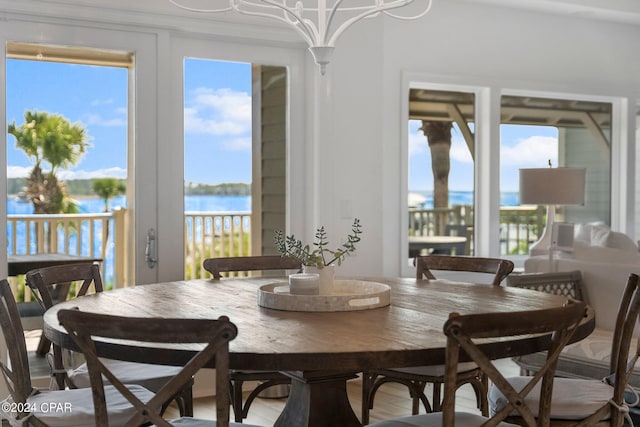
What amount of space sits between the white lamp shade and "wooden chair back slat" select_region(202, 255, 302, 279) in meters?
2.35

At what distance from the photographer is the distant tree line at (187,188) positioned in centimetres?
416

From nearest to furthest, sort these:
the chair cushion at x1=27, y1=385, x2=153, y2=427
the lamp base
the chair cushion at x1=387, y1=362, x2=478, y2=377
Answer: the chair cushion at x1=27, y1=385, x2=153, y2=427 < the chair cushion at x1=387, y1=362, x2=478, y2=377 < the lamp base

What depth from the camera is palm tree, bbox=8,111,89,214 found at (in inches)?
165

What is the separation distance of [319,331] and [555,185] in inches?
145

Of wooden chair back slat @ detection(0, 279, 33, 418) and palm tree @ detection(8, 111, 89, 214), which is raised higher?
palm tree @ detection(8, 111, 89, 214)

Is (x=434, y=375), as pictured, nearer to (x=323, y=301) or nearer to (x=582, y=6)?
(x=323, y=301)

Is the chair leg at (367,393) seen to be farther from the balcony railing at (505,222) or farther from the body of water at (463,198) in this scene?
the body of water at (463,198)

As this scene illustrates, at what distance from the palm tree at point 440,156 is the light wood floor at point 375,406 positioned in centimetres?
165

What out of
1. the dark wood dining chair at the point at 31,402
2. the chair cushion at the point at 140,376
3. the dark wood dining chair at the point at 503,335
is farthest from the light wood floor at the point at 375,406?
the dark wood dining chair at the point at 503,335

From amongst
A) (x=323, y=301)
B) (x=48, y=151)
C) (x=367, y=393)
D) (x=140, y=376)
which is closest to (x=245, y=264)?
(x=367, y=393)

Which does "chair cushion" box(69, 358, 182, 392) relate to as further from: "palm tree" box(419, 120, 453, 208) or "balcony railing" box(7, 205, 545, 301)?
"palm tree" box(419, 120, 453, 208)

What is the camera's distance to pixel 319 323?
2.31m

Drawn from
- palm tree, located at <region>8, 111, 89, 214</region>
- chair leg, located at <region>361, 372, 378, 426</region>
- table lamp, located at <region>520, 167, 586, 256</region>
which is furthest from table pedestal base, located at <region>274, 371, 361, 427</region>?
table lamp, located at <region>520, 167, 586, 256</region>

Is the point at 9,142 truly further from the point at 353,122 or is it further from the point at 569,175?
the point at 569,175
